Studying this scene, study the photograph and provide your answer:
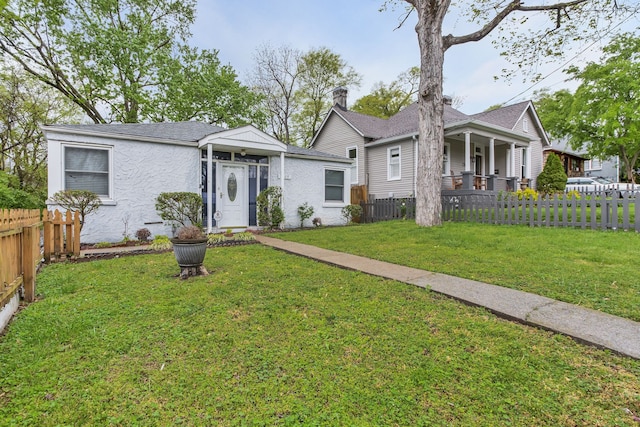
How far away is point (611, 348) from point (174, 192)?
9.56m

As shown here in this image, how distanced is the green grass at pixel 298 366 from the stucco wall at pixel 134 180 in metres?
5.23

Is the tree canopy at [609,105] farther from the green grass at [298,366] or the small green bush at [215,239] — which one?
the green grass at [298,366]

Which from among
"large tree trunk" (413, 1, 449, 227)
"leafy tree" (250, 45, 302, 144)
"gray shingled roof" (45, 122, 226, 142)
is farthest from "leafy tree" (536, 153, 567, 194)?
"leafy tree" (250, 45, 302, 144)

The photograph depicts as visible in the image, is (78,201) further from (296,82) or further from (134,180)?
(296,82)

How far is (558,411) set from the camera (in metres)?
1.69

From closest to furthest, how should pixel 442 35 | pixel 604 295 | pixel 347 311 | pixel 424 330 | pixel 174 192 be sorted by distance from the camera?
pixel 424 330
pixel 347 311
pixel 604 295
pixel 174 192
pixel 442 35

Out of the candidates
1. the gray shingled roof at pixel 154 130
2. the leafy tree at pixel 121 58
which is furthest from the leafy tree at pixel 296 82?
the gray shingled roof at pixel 154 130

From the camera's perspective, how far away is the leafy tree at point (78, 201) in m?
6.72

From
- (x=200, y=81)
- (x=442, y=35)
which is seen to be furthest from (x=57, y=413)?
(x=200, y=81)

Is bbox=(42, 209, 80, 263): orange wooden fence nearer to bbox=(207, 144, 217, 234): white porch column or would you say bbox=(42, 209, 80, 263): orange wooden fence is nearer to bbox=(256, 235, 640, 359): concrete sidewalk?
bbox=(207, 144, 217, 234): white porch column

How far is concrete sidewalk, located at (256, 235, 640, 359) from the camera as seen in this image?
7.88ft

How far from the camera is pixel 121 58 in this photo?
16734 millimetres

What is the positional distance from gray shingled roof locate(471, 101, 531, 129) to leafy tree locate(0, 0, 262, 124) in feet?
50.6

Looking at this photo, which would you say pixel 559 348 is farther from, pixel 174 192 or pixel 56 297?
pixel 174 192
